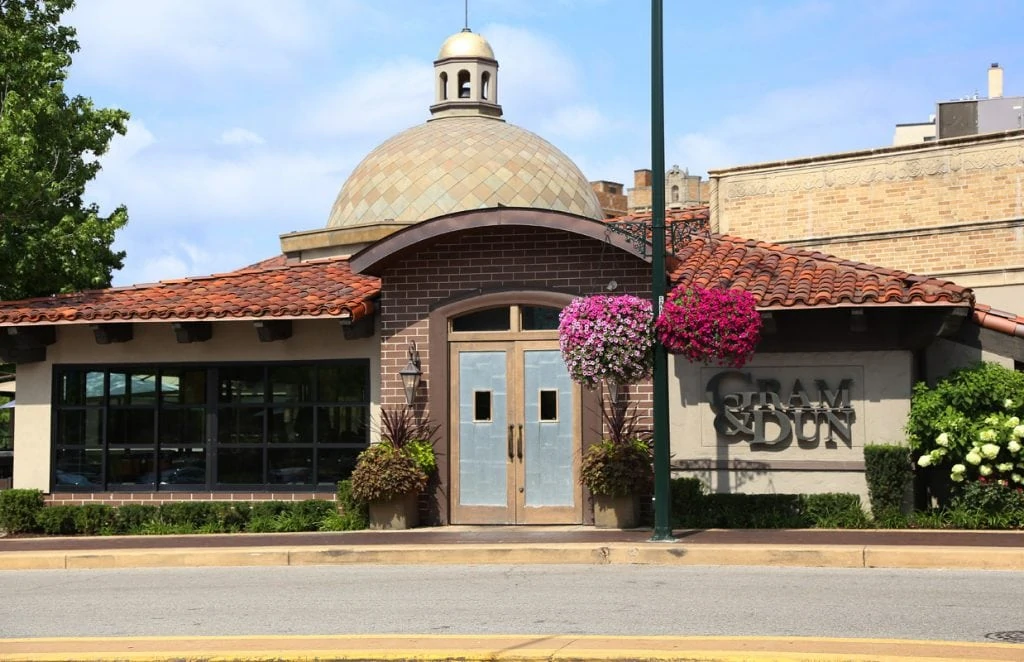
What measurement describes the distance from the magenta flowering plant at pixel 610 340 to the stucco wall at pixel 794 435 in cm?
191

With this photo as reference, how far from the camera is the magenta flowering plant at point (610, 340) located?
15609 mm

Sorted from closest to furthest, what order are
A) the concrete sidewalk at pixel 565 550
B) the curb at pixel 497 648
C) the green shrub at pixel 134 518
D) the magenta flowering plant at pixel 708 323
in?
the curb at pixel 497 648
the concrete sidewalk at pixel 565 550
the magenta flowering plant at pixel 708 323
the green shrub at pixel 134 518

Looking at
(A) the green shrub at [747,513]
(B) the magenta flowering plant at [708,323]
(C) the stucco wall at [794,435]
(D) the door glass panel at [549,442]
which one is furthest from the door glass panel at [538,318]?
(A) the green shrub at [747,513]

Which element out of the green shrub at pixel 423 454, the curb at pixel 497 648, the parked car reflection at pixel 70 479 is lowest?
the curb at pixel 497 648

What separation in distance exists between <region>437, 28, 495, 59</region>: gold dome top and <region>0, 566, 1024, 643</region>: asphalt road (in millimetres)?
20155

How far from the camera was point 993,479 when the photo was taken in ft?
52.9

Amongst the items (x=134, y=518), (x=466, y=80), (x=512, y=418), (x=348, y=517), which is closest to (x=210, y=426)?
(x=134, y=518)

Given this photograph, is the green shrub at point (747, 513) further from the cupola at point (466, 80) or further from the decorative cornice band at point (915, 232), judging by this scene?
the cupola at point (466, 80)

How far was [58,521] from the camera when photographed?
18.9 m

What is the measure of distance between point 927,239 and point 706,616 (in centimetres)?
1491

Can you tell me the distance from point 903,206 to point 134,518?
1399 cm

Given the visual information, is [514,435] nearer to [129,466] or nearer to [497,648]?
[129,466]

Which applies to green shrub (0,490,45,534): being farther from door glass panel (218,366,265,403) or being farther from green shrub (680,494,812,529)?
green shrub (680,494,812,529)

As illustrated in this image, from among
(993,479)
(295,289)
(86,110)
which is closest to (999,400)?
(993,479)
